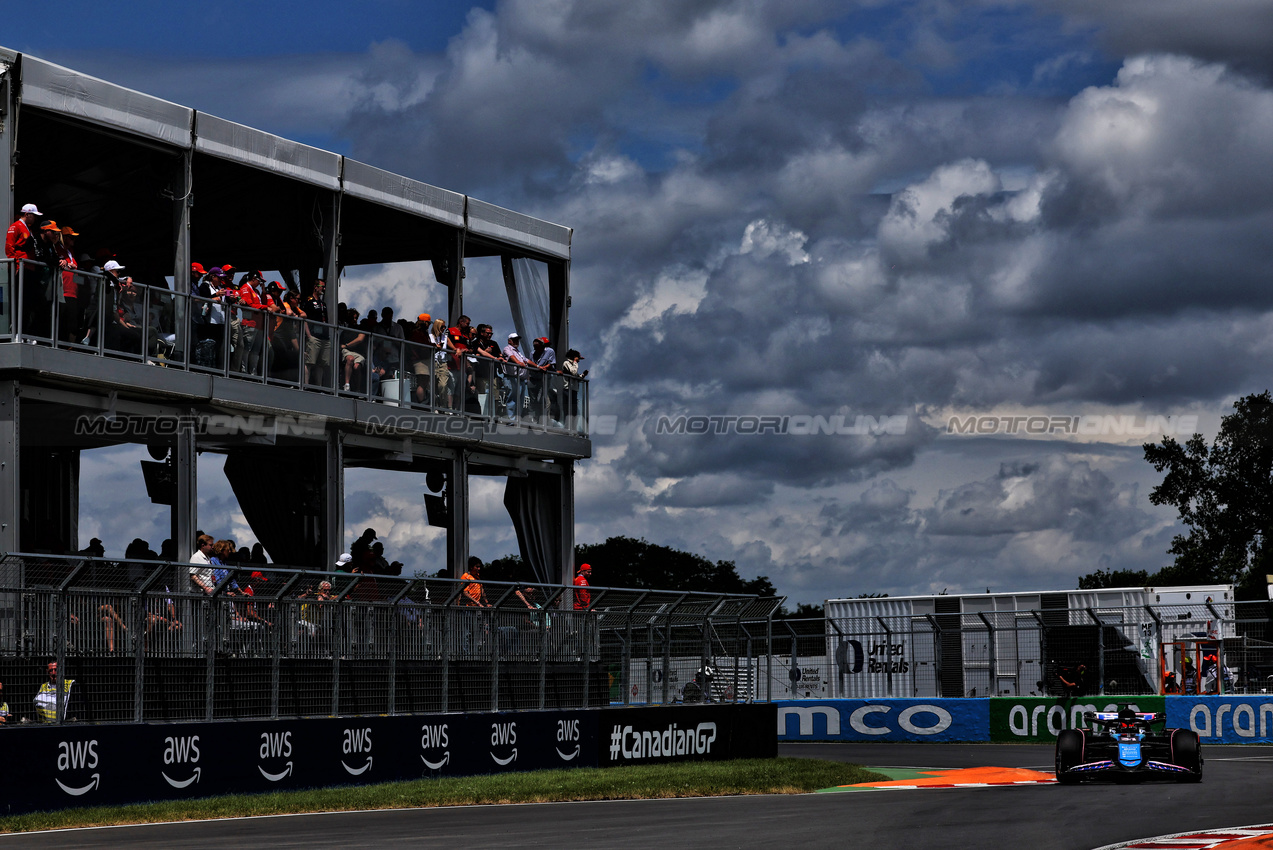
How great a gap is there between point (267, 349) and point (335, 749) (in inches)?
274

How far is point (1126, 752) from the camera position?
1842cm

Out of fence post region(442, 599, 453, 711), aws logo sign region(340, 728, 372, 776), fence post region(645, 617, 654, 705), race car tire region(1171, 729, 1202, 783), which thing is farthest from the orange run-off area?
aws logo sign region(340, 728, 372, 776)

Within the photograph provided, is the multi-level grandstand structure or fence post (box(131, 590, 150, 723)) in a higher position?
the multi-level grandstand structure

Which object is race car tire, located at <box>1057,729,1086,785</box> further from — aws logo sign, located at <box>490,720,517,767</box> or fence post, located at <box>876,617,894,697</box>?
fence post, located at <box>876,617,894,697</box>

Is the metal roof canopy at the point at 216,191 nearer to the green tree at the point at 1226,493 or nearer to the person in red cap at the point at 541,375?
the person in red cap at the point at 541,375

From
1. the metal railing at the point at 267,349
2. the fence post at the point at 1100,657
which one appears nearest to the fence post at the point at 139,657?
the metal railing at the point at 267,349

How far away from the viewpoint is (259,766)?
16.6 m

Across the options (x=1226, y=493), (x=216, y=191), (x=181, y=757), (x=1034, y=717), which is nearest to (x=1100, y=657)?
(x=1034, y=717)

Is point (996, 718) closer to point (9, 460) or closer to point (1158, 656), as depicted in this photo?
point (1158, 656)

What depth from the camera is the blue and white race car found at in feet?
60.3

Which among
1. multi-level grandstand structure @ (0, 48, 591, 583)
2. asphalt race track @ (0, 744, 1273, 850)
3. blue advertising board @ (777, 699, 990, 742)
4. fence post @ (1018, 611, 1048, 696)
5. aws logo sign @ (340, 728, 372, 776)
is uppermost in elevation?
multi-level grandstand structure @ (0, 48, 591, 583)

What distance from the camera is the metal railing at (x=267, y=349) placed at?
18.9m

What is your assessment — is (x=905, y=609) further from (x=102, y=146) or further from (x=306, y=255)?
(x=102, y=146)

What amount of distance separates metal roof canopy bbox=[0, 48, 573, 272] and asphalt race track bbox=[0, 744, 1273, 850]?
34.7 feet
